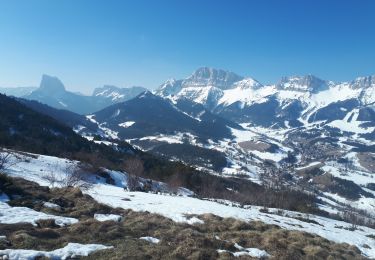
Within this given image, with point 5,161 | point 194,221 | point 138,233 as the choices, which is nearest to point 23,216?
point 138,233

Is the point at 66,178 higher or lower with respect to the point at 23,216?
lower

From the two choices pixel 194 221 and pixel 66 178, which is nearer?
pixel 194 221

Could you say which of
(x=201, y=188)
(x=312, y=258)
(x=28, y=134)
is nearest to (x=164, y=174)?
(x=201, y=188)

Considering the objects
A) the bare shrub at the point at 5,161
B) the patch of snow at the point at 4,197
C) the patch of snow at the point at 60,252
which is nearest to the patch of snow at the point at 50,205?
the patch of snow at the point at 4,197

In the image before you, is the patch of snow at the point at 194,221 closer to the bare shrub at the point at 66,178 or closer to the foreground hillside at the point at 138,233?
the foreground hillside at the point at 138,233

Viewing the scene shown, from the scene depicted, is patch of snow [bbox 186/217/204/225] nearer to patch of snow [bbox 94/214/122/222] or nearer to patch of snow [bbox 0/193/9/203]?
patch of snow [bbox 94/214/122/222]

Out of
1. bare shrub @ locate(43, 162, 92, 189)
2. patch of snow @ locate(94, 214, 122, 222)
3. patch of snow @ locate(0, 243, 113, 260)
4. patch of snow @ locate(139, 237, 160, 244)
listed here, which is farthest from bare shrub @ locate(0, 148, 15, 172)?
patch of snow @ locate(0, 243, 113, 260)

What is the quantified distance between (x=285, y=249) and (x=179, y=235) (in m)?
7.76

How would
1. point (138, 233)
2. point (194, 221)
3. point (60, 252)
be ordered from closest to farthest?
point (60, 252)
point (138, 233)
point (194, 221)

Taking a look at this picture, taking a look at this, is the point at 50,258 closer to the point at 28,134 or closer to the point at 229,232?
the point at 229,232

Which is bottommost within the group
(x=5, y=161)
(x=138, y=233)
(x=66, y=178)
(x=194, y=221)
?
(x=66, y=178)

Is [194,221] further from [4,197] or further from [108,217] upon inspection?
[4,197]

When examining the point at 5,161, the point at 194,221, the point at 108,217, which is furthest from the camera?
the point at 5,161

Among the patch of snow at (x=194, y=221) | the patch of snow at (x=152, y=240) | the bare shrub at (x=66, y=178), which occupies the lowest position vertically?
the bare shrub at (x=66, y=178)
